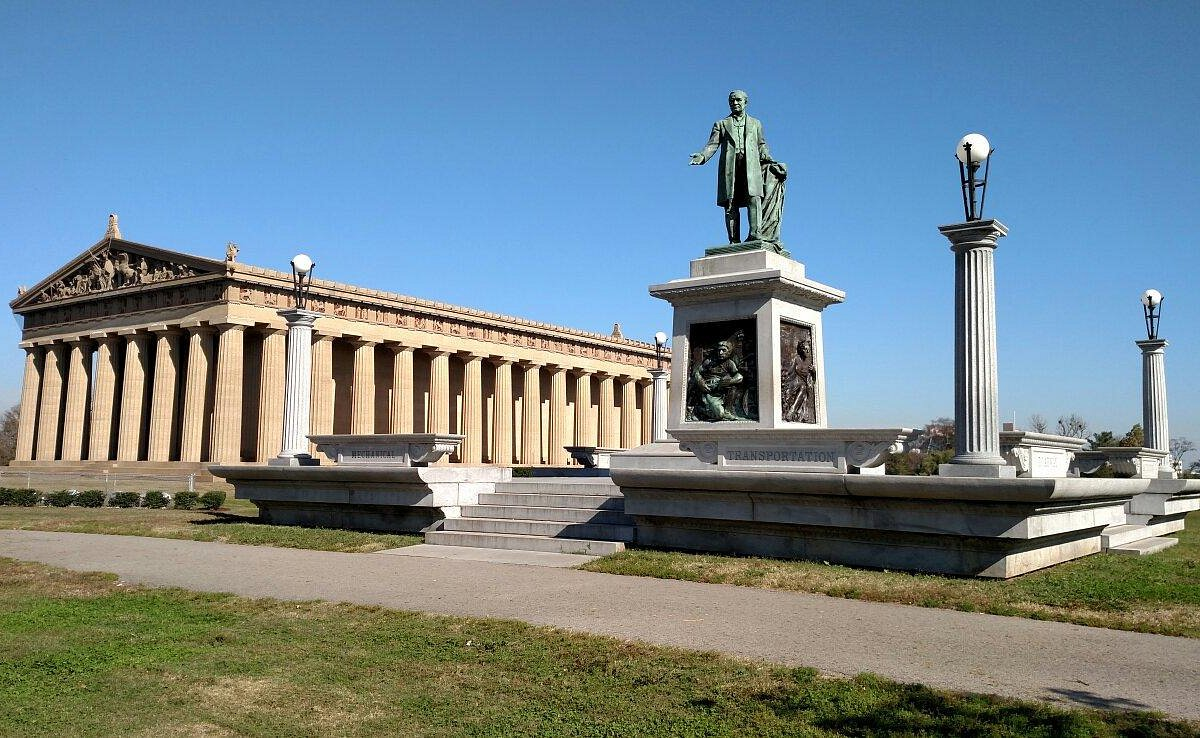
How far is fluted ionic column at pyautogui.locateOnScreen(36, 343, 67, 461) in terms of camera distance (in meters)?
59.5

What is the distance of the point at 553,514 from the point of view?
1694 cm

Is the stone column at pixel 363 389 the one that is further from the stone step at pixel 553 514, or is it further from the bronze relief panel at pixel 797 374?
the bronze relief panel at pixel 797 374

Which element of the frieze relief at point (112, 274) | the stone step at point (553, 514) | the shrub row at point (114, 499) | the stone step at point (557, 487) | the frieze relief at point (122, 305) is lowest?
the shrub row at point (114, 499)

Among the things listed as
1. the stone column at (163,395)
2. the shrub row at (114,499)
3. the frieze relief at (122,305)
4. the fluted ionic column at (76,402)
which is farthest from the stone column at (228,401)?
the fluted ionic column at (76,402)

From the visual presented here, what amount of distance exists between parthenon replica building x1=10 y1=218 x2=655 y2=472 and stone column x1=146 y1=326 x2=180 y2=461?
8 cm

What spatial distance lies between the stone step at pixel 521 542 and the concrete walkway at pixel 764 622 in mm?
1415

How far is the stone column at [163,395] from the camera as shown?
50.0 metres

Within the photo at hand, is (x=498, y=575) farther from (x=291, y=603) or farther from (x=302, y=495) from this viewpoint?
(x=302, y=495)

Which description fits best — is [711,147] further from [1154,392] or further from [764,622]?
[1154,392]

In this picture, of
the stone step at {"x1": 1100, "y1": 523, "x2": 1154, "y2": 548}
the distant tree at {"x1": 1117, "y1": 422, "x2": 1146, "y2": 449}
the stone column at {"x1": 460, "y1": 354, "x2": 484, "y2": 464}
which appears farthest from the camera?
the stone column at {"x1": 460, "y1": 354, "x2": 484, "y2": 464}

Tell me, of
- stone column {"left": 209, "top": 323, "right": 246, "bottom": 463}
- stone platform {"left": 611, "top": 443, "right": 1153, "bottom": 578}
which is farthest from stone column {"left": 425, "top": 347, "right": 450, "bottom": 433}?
stone platform {"left": 611, "top": 443, "right": 1153, "bottom": 578}

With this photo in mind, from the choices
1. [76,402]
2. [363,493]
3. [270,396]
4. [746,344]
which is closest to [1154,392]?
[746,344]

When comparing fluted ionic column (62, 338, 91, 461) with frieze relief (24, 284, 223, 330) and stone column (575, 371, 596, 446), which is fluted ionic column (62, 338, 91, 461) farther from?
stone column (575, 371, 596, 446)

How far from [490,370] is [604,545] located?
52.1 metres
